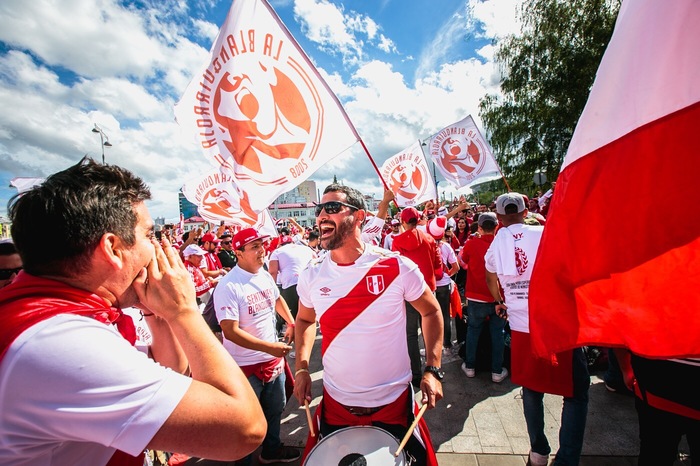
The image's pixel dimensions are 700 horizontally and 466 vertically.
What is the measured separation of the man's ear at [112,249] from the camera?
1068mm

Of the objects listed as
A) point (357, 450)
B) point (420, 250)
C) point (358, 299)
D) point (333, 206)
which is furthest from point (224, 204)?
point (357, 450)

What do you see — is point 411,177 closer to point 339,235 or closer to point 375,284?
point 339,235

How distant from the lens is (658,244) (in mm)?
1104

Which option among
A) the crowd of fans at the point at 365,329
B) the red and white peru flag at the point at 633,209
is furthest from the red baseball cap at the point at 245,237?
the red and white peru flag at the point at 633,209

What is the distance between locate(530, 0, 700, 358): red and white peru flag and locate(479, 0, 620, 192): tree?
20.7 m

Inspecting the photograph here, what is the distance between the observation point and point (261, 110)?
8.73 feet

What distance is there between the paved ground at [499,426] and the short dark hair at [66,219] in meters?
1.77

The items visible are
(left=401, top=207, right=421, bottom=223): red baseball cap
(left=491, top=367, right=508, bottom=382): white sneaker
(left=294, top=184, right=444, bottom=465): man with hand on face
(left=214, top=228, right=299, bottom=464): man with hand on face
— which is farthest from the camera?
(left=401, top=207, right=421, bottom=223): red baseball cap

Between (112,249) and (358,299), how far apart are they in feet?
5.02

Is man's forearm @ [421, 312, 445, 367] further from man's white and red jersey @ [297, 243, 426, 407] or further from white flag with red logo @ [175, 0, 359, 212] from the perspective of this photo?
white flag with red logo @ [175, 0, 359, 212]

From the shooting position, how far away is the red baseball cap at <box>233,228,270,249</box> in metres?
3.29

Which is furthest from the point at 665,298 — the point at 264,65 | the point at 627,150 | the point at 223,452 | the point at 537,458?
the point at 264,65

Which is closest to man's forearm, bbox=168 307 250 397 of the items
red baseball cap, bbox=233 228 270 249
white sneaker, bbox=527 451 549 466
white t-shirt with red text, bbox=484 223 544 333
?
red baseball cap, bbox=233 228 270 249

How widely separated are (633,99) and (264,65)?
8.00 feet
